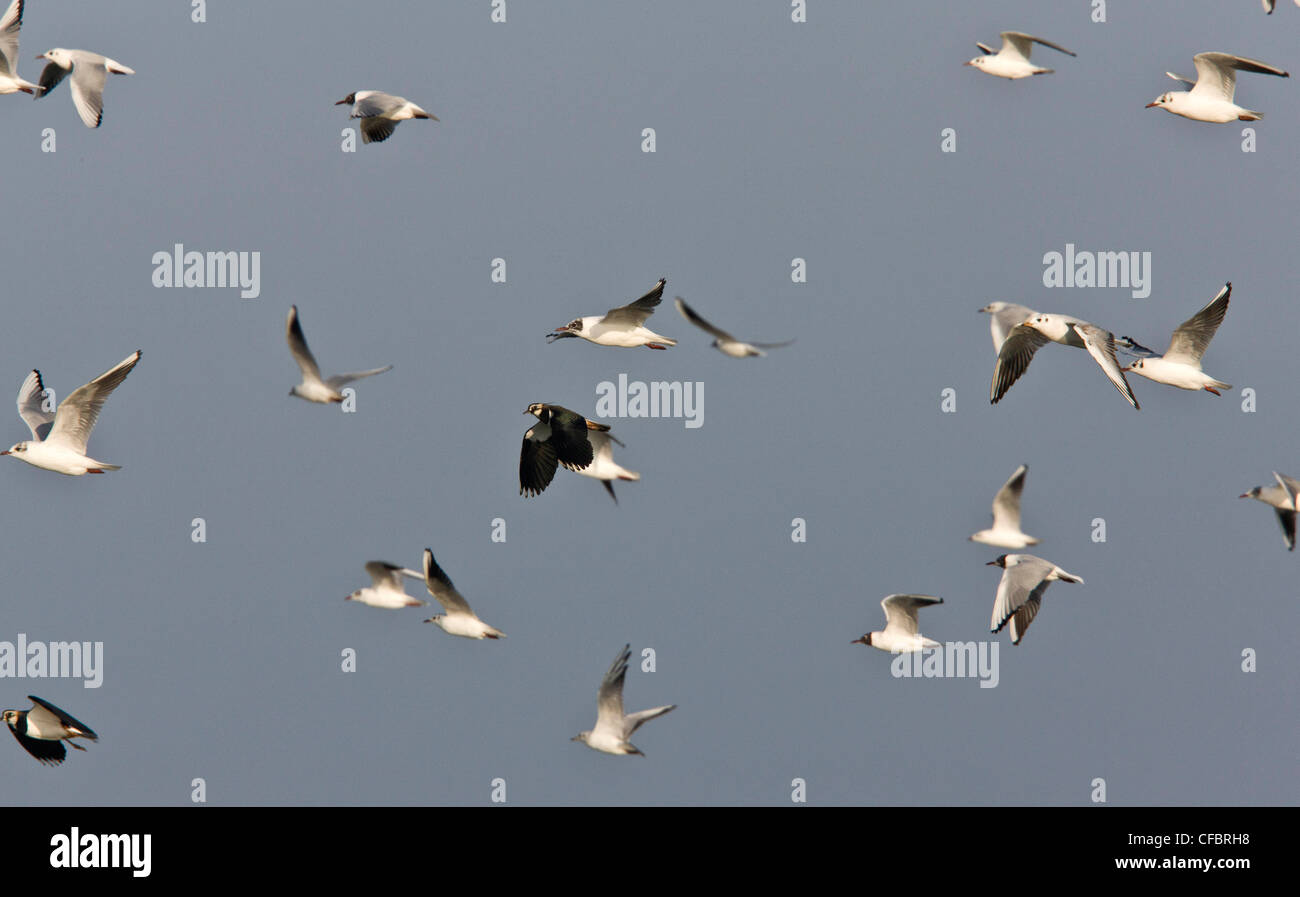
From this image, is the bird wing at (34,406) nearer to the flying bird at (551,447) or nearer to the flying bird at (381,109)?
the flying bird at (381,109)

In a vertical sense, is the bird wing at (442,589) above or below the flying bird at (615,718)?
above

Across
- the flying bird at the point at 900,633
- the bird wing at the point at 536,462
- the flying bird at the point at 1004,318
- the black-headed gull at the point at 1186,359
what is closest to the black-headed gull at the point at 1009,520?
the flying bird at the point at 900,633

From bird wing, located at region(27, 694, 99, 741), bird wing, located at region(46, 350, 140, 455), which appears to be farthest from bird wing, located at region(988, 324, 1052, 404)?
bird wing, located at region(27, 694, 99, 741)

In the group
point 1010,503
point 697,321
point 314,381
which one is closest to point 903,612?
point 1010,503

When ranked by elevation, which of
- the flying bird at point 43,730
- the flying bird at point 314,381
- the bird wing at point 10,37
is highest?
the bird wing at point 10,37

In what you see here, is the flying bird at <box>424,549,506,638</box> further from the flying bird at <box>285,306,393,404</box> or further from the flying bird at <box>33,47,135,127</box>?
the flying bird at <box>33,47,135,127</box>

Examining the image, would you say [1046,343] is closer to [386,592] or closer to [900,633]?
[900,633]
